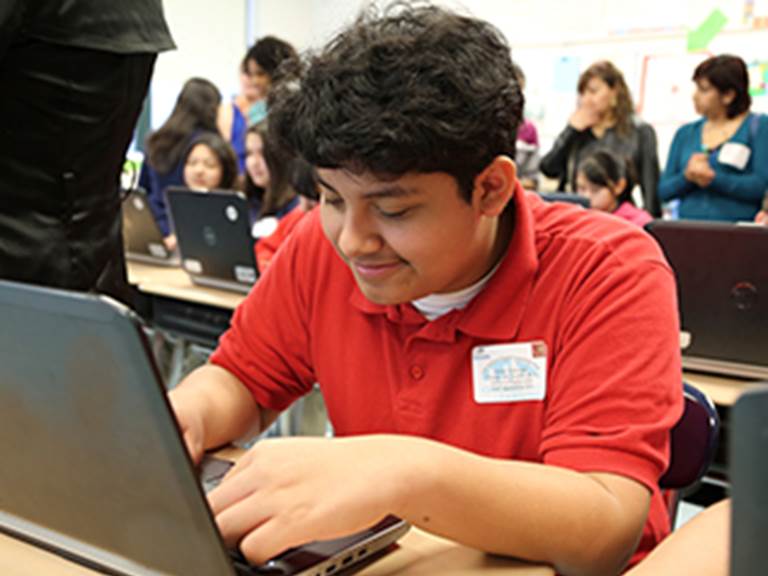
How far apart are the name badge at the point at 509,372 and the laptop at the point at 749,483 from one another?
561mm

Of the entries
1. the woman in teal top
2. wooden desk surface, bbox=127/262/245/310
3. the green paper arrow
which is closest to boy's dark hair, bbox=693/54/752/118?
the woman in teal top

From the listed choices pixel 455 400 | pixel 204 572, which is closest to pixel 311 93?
pixel 455 400

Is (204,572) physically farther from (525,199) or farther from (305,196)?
(305,196)

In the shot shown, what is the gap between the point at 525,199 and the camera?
1.02 m

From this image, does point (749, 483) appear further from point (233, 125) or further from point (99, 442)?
point (233, 125)

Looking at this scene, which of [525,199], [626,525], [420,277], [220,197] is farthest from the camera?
[220,197]

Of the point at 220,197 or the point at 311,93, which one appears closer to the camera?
the point at 311,93

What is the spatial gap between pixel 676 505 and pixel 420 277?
0.78 meters

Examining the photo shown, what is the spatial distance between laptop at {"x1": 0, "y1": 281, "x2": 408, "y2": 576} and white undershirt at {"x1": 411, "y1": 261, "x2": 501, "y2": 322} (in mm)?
409

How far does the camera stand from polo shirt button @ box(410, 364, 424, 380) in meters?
0.98

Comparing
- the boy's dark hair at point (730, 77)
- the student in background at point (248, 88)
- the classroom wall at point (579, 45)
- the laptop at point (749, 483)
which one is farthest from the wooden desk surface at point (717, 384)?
the classroom wall at point (579, 45)

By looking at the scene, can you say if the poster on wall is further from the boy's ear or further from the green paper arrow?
the boy's ear

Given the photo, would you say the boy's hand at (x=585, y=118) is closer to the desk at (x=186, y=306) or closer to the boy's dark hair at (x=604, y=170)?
the boy's dark hair at (x=604, y=170)

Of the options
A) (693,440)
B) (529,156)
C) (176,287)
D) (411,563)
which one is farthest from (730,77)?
(411,563)
